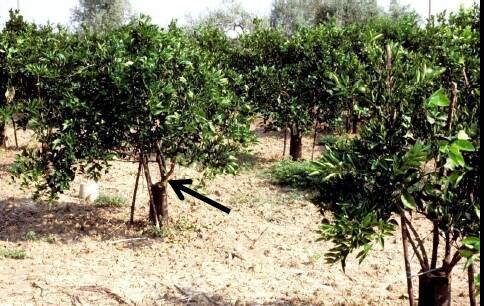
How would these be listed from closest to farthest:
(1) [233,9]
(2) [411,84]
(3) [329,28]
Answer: (2) [411,84], (3) [329,28], (1) [233,9]

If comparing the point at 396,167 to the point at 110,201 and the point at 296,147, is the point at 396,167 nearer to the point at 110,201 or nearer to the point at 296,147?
the point at 110,201

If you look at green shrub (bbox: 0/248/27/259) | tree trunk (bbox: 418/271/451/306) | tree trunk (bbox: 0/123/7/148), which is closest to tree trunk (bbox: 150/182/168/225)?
green shrub (bbox: 0/248/27/259)

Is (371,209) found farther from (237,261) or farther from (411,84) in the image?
(237,261)

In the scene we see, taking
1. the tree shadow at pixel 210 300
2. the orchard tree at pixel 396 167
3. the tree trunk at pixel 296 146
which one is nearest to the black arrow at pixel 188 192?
the tree shadow at pixel 210 300

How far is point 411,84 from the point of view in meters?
4.48

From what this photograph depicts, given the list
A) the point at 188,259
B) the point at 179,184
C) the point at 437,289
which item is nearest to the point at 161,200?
the point at 188,259

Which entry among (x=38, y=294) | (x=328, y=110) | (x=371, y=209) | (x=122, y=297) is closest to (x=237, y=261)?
(x=122, y=297)

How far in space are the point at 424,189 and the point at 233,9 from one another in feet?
157

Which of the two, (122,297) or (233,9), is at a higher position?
(233,9)

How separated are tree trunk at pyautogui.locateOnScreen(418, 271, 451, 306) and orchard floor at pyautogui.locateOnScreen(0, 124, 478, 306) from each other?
4.25 feet

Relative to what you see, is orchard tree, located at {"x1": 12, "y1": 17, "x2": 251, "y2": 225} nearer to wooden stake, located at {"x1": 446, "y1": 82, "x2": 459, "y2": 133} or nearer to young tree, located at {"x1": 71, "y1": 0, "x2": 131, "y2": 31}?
wooden stake, located at {"x1": 446, "y1": 82, "x2": 459, "y2": 133}

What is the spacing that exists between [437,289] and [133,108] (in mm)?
4969

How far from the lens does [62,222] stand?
30.6 ft

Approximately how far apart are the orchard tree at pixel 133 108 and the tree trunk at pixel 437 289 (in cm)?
419
